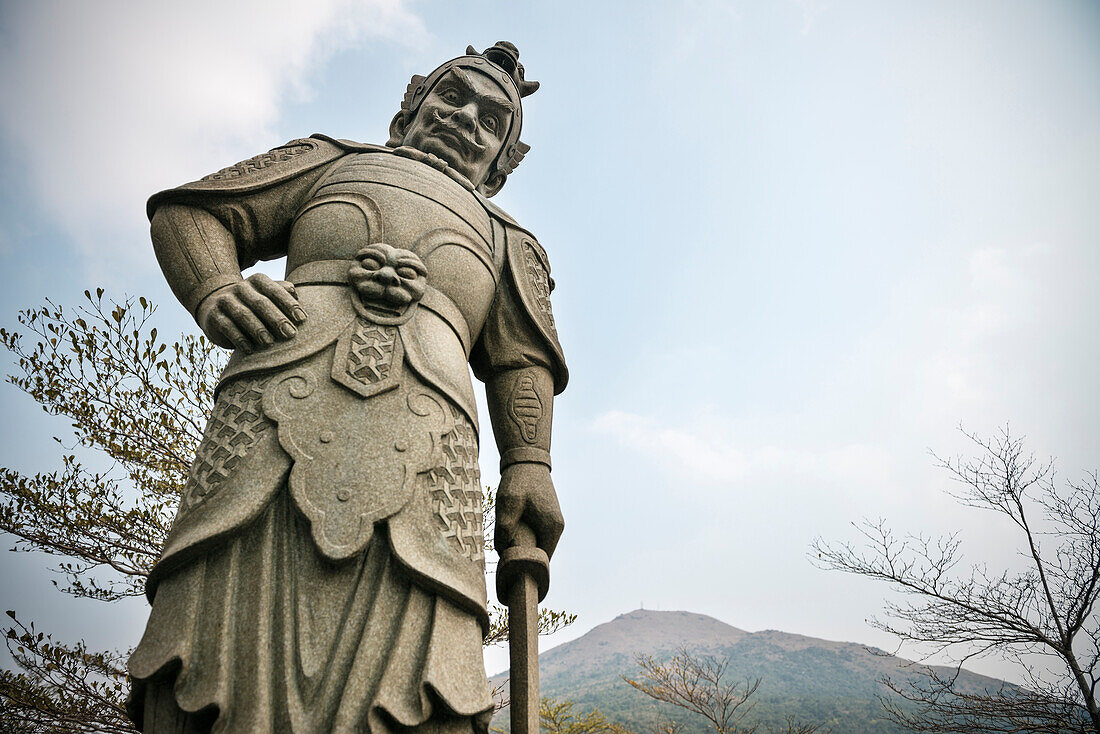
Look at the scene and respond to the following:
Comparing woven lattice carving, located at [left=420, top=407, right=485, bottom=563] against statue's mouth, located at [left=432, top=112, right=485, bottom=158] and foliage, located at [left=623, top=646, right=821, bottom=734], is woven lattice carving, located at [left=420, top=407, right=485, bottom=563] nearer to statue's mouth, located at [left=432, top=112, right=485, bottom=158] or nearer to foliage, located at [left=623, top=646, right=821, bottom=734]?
statue's mouth, located at [left=432, top=112, right=485, bottom=158]

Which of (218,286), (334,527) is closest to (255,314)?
(218,286)

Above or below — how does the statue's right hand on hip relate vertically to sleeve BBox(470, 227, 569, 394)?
below

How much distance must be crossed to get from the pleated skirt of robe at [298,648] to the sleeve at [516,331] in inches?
43.8

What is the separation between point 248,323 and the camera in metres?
1.84

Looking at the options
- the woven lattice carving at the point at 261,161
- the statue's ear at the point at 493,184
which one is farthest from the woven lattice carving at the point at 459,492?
the statue's ear at the point at 493,184

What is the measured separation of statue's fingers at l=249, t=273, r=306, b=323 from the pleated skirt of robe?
1.74 ft

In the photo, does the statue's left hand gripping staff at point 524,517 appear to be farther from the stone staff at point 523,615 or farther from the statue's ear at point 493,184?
the statue's ear at point 493,184

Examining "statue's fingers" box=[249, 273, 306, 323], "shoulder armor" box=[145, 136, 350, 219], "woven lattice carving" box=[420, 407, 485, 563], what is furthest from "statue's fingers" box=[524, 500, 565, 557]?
"shoulder armor" box=[145, 136, 350, 219]

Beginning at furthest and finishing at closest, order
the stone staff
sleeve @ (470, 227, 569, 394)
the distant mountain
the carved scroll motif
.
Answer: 1. the distant mountain
2. sleeve @ (470, 227, 569, 394)
3. the carved scroll motif
4. the stone staff

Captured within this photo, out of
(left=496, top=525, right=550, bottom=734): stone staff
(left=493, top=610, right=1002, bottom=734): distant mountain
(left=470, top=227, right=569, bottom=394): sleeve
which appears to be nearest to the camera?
(left=496, top=525, right=550, bottom=734): stone staff

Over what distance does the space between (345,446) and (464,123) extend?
1.80m

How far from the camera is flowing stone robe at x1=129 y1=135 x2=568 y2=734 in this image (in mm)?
1385

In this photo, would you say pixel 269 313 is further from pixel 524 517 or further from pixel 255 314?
pixel 524 517

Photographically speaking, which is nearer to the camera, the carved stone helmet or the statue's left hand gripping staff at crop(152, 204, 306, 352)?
the statue's left hand gripping staff at crop(152, 204, 306, 352)
